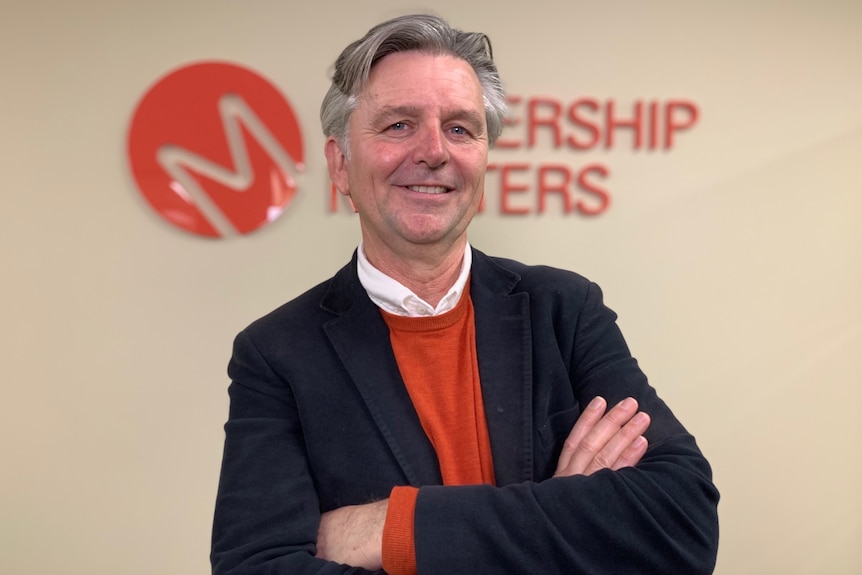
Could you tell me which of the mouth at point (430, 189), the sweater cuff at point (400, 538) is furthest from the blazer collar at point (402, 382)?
the mouth at point (430, 189)

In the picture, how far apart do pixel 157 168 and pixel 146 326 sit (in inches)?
23.6

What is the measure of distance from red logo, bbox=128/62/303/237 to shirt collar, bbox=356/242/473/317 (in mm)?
1408

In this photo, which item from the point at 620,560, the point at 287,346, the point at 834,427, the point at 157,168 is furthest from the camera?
the point at 834,427

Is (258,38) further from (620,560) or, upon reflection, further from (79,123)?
(620,560)

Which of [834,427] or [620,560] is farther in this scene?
[834,427]

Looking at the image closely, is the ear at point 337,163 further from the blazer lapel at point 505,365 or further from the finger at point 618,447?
the finger at point 618,447

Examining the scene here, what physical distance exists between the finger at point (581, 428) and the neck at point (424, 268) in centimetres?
37

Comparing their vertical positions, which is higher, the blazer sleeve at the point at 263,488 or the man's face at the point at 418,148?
the man's face at the point at 418,148

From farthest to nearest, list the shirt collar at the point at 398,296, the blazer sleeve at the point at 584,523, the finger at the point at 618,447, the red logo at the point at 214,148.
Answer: the red logo at the point at 214,148 → the shirt collar at the point at 398,296 → the finger at the point at 618,447 → the blazer sleeve at the point at 584,523

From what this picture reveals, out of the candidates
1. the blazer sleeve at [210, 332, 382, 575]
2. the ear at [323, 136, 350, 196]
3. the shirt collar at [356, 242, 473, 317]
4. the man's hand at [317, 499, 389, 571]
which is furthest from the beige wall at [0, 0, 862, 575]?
the man's hand at [317, 499, 389, 571]

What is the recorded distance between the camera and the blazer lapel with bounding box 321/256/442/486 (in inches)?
54.9

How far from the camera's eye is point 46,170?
9.29 feet

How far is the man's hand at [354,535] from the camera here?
50.8 inches

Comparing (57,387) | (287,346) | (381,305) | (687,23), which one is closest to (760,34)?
(687,23)
